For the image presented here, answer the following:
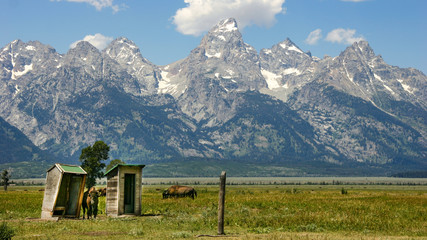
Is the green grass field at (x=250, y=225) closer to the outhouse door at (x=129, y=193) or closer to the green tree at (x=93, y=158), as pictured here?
the outhouse door at (x=129, y=193)

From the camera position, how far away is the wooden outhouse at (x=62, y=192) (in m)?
44.9

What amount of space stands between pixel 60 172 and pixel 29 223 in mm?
5599

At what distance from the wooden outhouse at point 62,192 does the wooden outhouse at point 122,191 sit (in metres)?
3.88

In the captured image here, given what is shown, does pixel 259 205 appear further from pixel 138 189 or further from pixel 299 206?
pixel 138 189

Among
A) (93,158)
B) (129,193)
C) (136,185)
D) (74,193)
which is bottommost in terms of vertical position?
A: (129,193)

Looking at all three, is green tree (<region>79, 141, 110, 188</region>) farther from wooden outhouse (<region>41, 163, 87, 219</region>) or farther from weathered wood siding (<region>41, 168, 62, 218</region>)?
weathered wood siding (<region>41, 168, 62, 218</region>)

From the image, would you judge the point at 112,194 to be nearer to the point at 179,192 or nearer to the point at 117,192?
the point at 117,192

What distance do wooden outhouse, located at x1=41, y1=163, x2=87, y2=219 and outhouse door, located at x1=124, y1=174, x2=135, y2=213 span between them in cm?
645

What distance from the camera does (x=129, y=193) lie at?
174ft

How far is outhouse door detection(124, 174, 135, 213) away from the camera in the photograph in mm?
52094

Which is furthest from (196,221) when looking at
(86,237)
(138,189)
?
(86,237)

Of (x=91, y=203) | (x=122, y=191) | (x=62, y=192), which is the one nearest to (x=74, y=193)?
(x=62, y=192)

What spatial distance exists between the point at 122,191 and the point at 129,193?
9.59 feet

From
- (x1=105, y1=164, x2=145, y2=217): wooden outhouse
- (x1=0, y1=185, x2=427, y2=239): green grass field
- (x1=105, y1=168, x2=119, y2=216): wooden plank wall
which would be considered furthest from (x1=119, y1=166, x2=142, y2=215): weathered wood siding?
(x1=0, y1=185, x2=427, y2=239): green grass field
